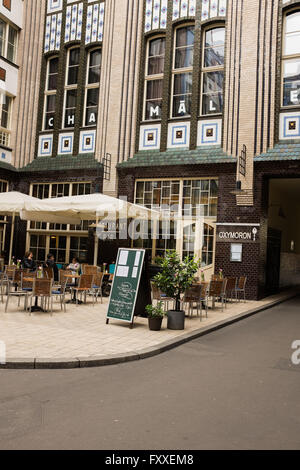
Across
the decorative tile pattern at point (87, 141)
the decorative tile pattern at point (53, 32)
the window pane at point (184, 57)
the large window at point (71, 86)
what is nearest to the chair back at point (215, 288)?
the decorative tile pattern at point (87, 141)

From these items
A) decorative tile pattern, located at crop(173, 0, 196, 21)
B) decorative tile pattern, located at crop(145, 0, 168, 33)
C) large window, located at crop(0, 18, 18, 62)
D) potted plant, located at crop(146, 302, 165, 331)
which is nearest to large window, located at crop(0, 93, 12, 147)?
large window, located at crop(0, 18, 18, 62)

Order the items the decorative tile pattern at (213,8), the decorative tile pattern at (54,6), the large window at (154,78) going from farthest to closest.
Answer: the decorative tile pattern at (54,6) → the large window at (154,78) → the decorative tile pattern at (213,8)

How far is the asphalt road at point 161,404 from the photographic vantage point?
12.3ft

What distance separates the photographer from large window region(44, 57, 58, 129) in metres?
20.3

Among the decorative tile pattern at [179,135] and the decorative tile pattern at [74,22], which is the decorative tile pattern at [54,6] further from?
the decorative tile pattern at [179,135]

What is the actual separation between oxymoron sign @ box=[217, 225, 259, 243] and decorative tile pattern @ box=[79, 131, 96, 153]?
21.7 feet

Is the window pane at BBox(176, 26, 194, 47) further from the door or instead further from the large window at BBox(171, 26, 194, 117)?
→ the door

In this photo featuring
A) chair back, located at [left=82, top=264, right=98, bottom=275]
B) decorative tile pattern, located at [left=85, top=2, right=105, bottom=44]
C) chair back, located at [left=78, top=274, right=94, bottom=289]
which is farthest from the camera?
decorative tile pattern, located at [left=85, top=2, right=105, bottom=44]

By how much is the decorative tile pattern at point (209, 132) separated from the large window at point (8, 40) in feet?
32.1

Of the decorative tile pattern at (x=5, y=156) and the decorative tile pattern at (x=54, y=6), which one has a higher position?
the decorative tile pattern at (x=54, y=6)

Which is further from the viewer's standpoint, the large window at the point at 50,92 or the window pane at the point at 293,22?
the large window at the point at 50,92

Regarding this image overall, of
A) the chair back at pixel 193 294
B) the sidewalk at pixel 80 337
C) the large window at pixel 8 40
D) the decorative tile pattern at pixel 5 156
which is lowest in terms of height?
the sidewalk at pixel 80 337
